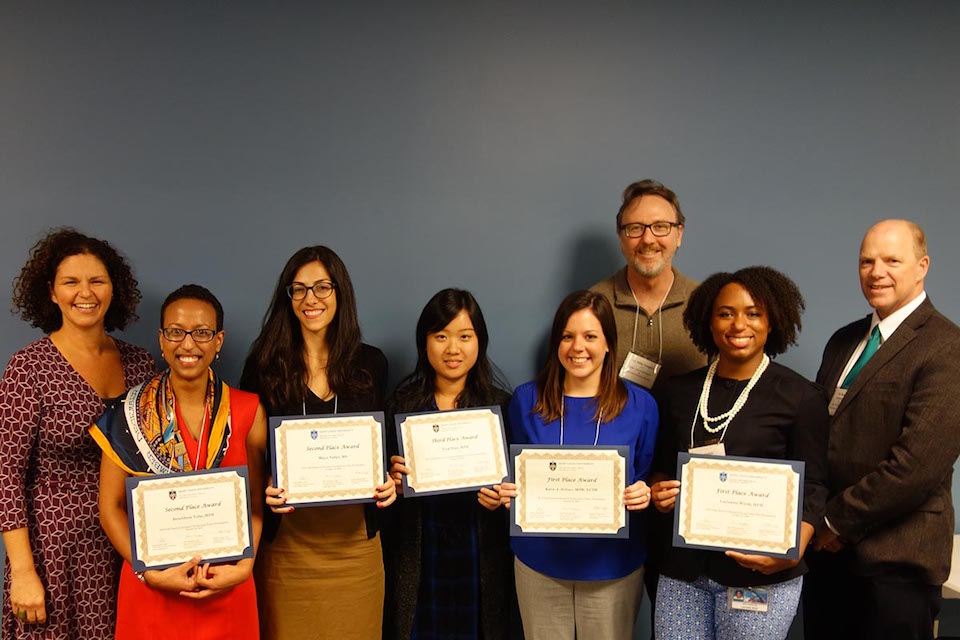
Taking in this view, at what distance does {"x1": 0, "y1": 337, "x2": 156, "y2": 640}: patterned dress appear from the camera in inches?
84.0

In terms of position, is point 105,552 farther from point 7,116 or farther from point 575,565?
point 7,116

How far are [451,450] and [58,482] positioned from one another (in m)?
1.33

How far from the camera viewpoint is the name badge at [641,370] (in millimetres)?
2553

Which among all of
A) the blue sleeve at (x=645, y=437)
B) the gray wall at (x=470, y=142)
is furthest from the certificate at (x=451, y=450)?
the gray wall at (x=470, y=142)

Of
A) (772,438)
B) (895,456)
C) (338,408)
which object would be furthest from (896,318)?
(338,408)

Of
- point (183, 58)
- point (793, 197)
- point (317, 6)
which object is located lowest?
point (793, 197)

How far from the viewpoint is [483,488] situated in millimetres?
2080

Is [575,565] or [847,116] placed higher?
[847,116]

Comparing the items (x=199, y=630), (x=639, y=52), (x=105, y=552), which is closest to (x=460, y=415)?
(x=199, y=630)

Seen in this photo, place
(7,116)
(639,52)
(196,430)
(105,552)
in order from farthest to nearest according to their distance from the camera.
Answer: (639,52)
(7,116)
(105,552)
(196,430)

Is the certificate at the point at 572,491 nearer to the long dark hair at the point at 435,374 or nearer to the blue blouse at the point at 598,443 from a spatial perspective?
the blue blouse at the point at 598,443

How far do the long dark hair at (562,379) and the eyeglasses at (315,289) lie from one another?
79 cm

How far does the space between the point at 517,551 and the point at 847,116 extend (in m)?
2.43

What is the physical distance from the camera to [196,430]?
6.61ft
